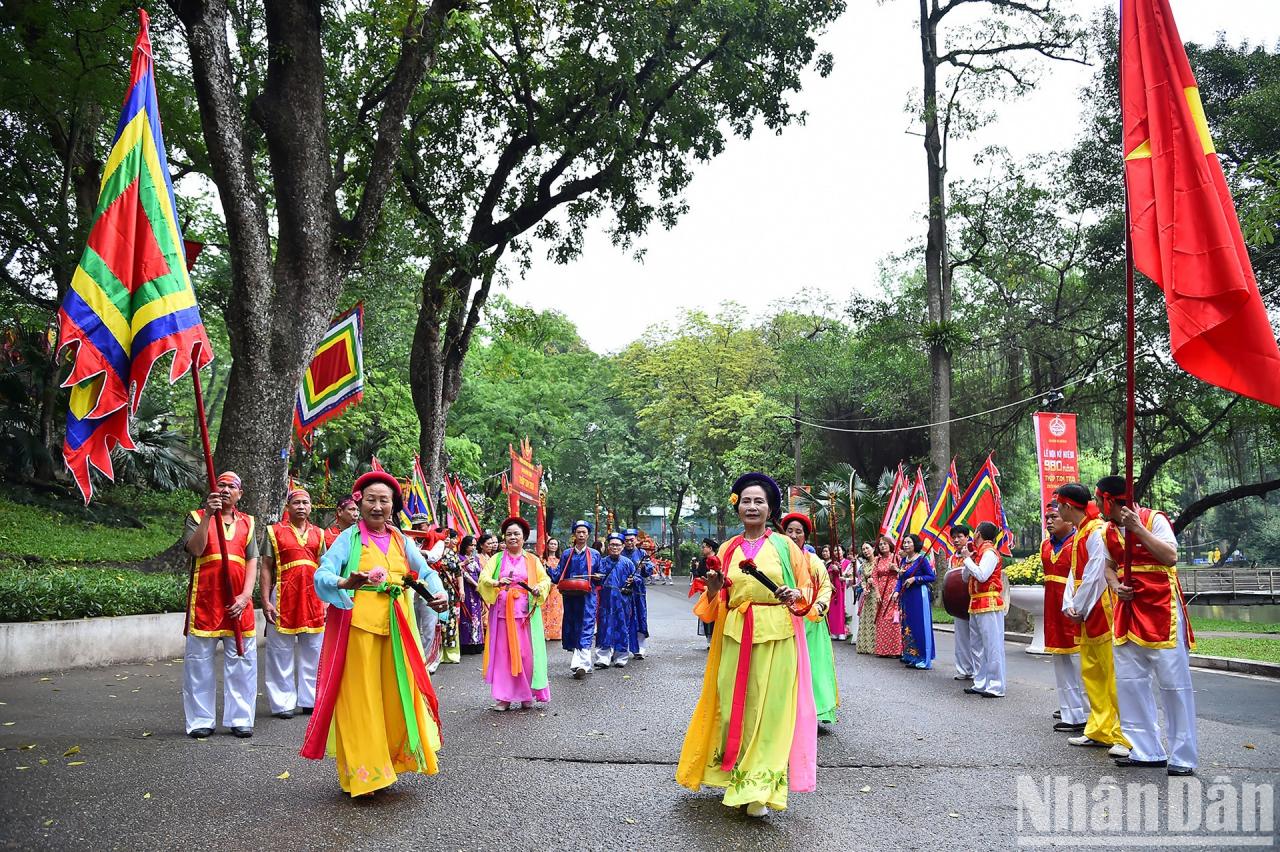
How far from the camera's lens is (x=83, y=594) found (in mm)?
11328

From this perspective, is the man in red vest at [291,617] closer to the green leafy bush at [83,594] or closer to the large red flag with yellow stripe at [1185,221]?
the green leafy bush at [83,594]

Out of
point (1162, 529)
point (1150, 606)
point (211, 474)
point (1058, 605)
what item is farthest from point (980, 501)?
point (211, 474)

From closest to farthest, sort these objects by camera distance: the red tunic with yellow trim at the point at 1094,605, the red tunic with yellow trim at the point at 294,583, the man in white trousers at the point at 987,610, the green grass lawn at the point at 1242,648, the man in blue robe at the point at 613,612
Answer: the red tunic with yellow trim at the point at 1094,605, the red tunic with yellow trim at the point at 294,583, the man in white trousers at the point at 987,610, the man in blue robe at the point at 613,612, the green grass lawn at the point at 1242,648

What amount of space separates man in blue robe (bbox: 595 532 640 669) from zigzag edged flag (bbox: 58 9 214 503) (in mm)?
7027

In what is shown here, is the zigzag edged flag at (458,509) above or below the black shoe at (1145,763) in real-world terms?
above

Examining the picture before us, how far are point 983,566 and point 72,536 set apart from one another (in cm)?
1668

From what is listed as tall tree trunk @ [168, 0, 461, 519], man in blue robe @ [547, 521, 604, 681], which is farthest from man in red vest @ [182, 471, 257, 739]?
man in blue robe @ [547, 521, 604, 681]

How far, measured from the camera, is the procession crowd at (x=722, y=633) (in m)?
5.37

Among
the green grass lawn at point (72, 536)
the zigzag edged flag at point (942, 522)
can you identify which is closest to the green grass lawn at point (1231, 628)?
the zigzag edged flag at point (942, 522)

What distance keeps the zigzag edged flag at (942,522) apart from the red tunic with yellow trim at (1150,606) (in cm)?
628

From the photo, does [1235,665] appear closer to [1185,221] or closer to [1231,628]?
[1231,628]

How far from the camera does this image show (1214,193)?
543cm

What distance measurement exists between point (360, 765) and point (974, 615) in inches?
288

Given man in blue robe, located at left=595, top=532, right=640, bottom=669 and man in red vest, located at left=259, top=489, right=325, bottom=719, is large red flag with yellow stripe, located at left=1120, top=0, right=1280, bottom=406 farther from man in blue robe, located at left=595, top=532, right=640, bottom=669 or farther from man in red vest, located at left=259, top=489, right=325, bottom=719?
man in blue robe, located at left=595, top=532, right=640, bottom=669
